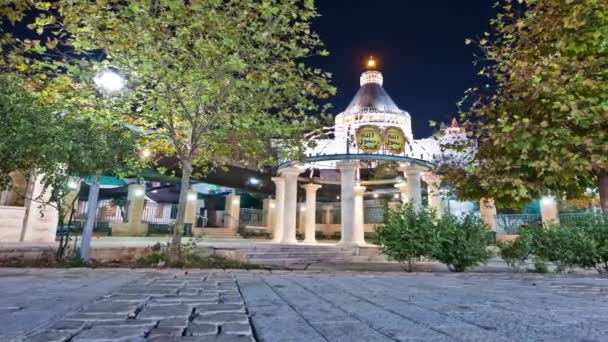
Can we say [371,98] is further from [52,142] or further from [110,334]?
[110,334]

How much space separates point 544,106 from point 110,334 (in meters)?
8.66

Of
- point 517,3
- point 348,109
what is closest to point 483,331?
point 517,3

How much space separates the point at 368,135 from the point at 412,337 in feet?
43.3

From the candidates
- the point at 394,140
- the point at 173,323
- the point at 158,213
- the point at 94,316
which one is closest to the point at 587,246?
the point at 394,140

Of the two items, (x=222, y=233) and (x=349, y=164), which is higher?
(x=349, y=164)

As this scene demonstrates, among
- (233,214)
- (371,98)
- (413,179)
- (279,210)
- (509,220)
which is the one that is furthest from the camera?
(233,214)

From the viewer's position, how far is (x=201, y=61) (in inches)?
304

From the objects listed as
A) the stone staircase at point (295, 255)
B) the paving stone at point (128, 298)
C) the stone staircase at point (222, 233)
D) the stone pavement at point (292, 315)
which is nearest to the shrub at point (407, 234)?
the stone staircase at point (295, 255)

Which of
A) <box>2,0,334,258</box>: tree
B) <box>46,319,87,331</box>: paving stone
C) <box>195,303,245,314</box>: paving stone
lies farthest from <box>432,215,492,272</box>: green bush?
<box>46,319,87,331</box>: paving stone

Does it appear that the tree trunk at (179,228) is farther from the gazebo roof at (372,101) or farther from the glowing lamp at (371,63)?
the glowing lamp at (371,63)

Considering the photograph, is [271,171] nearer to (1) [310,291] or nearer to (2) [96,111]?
(2) [96,111]

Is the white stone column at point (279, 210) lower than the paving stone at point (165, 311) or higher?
higher

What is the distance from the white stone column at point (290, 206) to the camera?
16.6 metres

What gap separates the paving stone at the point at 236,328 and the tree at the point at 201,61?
5.33m
